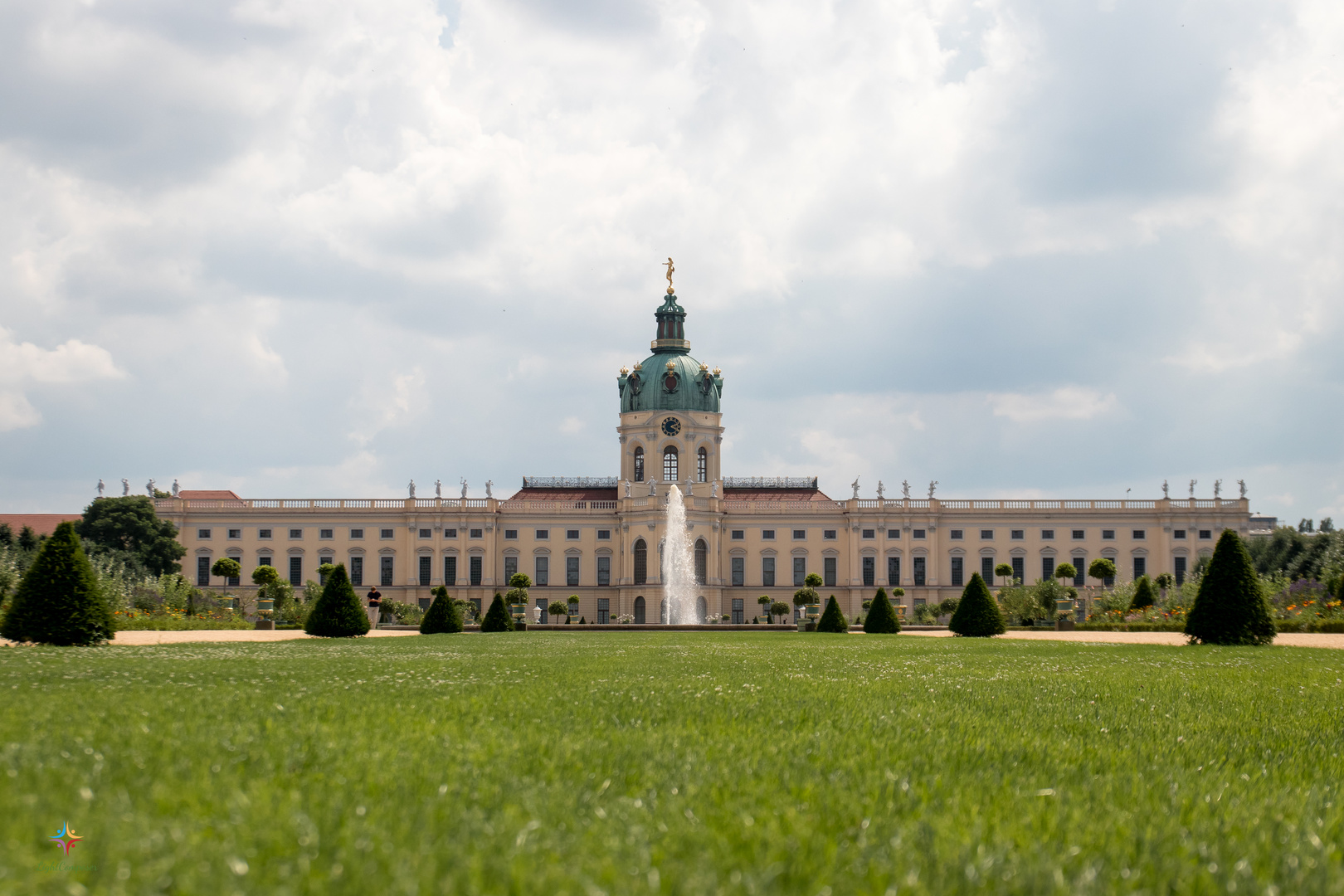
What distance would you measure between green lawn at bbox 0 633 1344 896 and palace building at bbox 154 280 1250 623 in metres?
73.2

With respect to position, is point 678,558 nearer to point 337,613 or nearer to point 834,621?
point 834,621

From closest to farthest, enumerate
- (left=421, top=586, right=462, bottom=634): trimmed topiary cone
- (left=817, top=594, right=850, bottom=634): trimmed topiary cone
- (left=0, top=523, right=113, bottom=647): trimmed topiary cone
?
(left=0, top=523, right=113, bottom=647): trimmed topiary cone < (left=421, top=586, right=462, bottom=634): trimmed topiary cone < (left=817, top=594, right=850, bottom=634): trimmed topiary cone

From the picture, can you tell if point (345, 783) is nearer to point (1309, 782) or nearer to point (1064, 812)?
point (1064, 812)

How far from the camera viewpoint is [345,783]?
4.10 meters

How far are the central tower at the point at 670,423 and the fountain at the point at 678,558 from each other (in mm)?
5440

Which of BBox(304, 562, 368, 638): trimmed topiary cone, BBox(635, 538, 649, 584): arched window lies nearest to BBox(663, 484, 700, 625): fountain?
BBox(635, 538, 649, 584): arched window

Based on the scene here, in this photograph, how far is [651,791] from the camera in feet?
14.1

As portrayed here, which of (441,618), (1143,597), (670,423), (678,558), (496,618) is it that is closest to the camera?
(441,618)

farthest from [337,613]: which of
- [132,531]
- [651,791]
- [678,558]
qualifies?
[132,531]

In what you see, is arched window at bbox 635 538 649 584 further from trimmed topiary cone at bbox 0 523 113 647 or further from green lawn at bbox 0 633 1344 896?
green lawn at bbox 0 633 1344 896

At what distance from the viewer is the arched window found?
8044cm

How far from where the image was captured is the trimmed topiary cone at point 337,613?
27484 millimetres

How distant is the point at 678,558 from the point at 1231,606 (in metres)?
56.1

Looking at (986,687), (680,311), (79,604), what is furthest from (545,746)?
(680,311)
